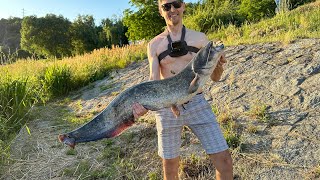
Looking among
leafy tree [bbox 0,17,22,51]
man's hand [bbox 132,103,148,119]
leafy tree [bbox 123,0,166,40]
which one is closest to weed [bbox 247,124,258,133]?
man's hand [bbox 132,103,148,119]

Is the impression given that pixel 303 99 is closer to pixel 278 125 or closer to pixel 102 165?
pixel 278 125

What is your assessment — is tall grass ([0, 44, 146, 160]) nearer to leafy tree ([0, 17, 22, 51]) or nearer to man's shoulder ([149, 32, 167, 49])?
man's shoulder ([149, 32, 167, 49])

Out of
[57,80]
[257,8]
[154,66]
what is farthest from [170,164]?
[257,8]

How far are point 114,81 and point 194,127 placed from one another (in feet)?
23.6

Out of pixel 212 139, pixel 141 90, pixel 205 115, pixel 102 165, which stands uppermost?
pixel 141 90

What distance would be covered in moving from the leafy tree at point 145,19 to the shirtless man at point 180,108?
691 inches

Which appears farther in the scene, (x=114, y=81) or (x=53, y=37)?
(x=53, y=37)

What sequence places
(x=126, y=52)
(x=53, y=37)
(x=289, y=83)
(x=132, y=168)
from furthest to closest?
(x=53, y=37) → (x=126, y=52) → (x=289, y=83) → (x=132, y=168)

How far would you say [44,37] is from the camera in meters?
40.0

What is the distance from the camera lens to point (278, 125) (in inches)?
192

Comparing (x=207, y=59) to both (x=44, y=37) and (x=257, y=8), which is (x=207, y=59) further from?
(x=44, y=37)

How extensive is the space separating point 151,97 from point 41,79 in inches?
325

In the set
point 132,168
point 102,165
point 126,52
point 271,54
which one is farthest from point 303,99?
point 126,52

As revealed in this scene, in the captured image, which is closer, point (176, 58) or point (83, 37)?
point (176, 58)
